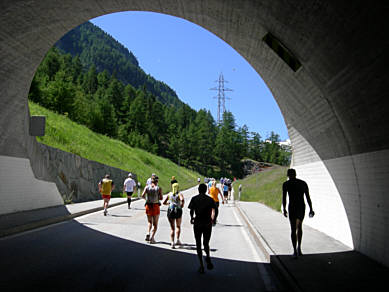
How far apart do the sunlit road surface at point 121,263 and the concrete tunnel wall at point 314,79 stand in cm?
270

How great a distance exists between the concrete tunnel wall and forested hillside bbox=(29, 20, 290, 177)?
2325 inches

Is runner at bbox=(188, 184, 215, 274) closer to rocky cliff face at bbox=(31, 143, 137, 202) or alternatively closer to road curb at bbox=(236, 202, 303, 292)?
road curb at bbox=(236, 202, 303, 292)

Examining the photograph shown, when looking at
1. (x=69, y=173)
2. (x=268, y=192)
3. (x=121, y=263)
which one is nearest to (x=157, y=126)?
(x=268, y=192)

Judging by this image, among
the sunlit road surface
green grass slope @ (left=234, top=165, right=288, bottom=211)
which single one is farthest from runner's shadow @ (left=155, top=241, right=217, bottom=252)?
green grass slope @ (left=234, top=165, right=288, bottom=211)

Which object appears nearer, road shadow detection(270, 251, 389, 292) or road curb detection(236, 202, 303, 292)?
road shadow detection(270, 251, 389, 292)

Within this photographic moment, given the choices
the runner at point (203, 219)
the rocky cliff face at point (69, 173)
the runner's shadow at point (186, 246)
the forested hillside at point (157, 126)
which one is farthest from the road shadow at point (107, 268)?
the forested hillside at point (157, 126)

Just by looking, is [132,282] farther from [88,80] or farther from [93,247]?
[88,80]

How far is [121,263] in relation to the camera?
24.4 feet

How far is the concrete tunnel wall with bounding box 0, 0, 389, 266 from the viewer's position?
633 centimetres

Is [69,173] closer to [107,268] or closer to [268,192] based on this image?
[107,268]

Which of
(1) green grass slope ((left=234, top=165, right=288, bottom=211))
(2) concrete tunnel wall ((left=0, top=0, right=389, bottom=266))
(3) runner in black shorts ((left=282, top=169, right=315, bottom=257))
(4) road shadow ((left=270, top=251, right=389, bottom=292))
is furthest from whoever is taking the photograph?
(1) green grass slope ((left=234, top=165, right=288, bottom=211))

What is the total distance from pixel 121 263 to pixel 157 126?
4440 inches

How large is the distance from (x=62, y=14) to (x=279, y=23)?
704 centimetres

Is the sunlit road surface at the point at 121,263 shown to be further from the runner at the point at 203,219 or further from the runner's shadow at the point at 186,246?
the runner at the point at 203,219
